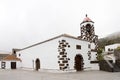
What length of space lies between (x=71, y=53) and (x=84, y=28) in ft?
24.4

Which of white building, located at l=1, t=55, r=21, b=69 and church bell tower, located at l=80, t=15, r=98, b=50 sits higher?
church bell tower, located at l=80, t=15, r=98, b=50

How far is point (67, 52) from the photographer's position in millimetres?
20734

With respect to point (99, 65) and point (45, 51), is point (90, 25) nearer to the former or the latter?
point (99, 65)

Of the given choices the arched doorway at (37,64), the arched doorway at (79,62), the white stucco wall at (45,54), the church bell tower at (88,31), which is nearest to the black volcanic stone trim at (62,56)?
the white stucco wall at (45,54)

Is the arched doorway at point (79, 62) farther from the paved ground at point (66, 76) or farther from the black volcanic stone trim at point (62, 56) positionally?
the paved ground at point (66, 76)

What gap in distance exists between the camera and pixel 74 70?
69.4ft

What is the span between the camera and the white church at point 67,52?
20578 millimetres

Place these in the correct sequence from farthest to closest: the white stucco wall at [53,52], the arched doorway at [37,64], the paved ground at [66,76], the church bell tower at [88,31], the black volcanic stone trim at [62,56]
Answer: the church bell tower at [88,31], the arched doorway at [37,64], the white stucco wall at [53,52], the black volcanic stone trim at [62,56], the paved ground at [66,76]

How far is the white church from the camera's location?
20578 mm

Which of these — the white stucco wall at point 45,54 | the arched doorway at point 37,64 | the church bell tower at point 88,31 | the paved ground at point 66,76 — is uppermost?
the church bell tower at point 88,31

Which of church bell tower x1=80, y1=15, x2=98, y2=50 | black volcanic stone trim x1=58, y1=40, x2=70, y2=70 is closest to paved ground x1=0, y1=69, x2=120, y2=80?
black volcanic stone trim x1=58, y1=40, x2=70, y2=70

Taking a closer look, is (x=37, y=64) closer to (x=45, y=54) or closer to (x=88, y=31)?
(x=45, y=54)

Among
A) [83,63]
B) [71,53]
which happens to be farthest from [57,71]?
[83,63]

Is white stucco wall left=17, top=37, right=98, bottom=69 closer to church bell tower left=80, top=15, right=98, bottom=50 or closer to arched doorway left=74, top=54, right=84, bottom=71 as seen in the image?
arched doorway left=74, top=54, right=84, bottom=71
